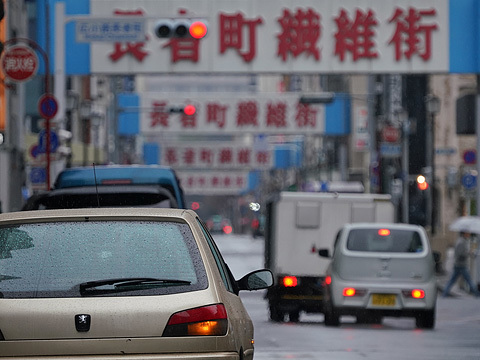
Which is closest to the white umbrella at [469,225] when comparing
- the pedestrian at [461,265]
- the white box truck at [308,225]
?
the pedestrian at [461,265]

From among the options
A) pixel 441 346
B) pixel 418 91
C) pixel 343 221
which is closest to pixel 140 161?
pixel 418 91

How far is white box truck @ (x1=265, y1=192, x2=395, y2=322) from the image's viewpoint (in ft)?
80.4

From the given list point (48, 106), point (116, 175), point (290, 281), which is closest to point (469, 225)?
point (290, 281)

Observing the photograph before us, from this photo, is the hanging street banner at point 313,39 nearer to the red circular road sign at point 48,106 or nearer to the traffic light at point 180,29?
the red circular road sign at point 48,106

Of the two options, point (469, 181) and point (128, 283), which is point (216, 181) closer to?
point (469, 181)

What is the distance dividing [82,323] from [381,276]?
14.3 m

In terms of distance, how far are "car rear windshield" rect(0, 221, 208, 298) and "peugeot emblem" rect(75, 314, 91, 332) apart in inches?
5.8

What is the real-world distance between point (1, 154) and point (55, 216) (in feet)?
101

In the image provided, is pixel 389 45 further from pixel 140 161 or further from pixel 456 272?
pixel 140 161

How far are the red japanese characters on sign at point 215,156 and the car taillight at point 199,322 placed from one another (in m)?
74.3

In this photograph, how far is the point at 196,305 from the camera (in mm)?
6926

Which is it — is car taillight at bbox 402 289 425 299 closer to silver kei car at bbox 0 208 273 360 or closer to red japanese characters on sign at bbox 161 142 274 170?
silver kei car at bbox 0 208 273 360

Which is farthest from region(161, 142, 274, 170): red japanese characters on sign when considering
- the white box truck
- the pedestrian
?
the white box truck

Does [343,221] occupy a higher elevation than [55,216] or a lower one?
lower
